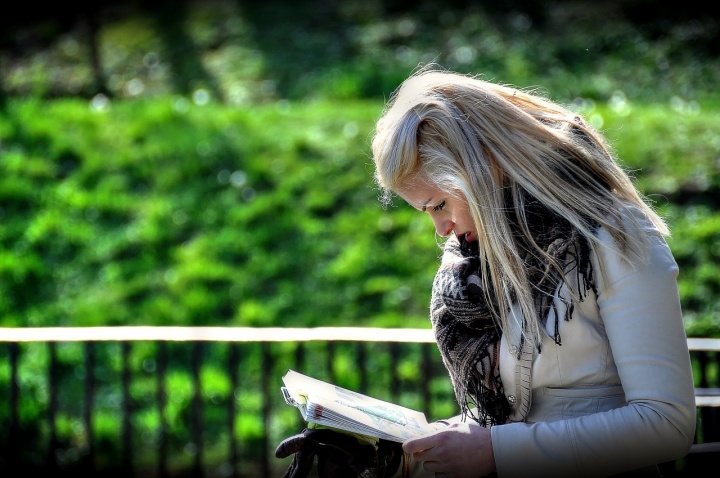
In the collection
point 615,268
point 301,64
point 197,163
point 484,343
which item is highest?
point 301,64

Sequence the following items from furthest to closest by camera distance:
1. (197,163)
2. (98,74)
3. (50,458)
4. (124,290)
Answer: (98,74), (197,163), (124,290), (50,458)

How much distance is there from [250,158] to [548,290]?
16.8ft

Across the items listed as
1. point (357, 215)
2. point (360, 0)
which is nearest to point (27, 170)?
point (357, 215)

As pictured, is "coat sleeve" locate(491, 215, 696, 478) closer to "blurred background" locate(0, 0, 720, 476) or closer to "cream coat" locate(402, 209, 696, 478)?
"cream coat" locate(402, 209, 696, 478)

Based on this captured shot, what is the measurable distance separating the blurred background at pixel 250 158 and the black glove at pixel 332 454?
6.04 feet

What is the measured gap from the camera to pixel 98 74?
345 inches

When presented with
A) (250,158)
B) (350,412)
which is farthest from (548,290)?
(250,158)

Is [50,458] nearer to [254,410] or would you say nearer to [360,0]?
[254,410]

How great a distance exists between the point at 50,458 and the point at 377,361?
6.07 ft

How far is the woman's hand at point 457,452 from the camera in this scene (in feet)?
6.68

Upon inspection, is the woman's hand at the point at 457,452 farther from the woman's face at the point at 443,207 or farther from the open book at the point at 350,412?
the woman's face at the point at 443,207

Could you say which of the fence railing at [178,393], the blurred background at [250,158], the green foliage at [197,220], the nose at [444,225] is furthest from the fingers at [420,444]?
the green foliage at [197,220]

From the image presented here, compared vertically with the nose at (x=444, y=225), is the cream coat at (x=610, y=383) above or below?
below

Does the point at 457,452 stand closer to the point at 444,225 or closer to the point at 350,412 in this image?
the point at 350,412
